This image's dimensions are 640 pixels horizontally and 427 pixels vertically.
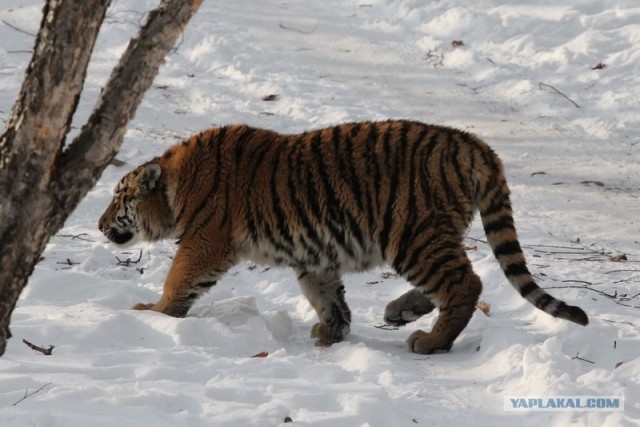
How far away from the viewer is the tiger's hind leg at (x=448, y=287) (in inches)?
218

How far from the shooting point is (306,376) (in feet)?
15.3

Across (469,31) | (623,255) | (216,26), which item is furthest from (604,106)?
(216,26)

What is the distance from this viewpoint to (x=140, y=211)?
639 centimetres

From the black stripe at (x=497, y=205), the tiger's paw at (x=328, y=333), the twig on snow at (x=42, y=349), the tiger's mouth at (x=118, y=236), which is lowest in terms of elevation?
the tiger's paw at (x=328, y=333)

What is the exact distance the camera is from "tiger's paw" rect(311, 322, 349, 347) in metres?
5.89

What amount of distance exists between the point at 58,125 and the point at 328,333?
264cm

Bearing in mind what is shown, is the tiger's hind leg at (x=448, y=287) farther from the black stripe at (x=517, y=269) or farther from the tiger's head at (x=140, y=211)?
the tiger's head at (x=140, y=211)

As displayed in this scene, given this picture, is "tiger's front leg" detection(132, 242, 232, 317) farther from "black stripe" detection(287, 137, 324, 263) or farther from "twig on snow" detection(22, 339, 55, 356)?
"twig on snow" detection(22, 339, 55, 356)

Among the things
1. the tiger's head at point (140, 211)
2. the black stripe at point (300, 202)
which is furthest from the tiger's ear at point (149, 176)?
the black stripe at point (300, 202)

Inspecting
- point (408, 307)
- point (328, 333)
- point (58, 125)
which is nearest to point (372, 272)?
point (408, 307)

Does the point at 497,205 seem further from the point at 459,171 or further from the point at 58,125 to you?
the point at 58,125

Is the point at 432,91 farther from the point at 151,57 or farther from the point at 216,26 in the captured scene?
the point at 151,57

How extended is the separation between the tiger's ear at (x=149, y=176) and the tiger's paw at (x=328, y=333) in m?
1.38

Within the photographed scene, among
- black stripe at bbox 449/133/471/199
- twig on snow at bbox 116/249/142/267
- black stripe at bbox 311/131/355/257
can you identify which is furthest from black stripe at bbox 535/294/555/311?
twig on snow at bbox 116/249/142/267
